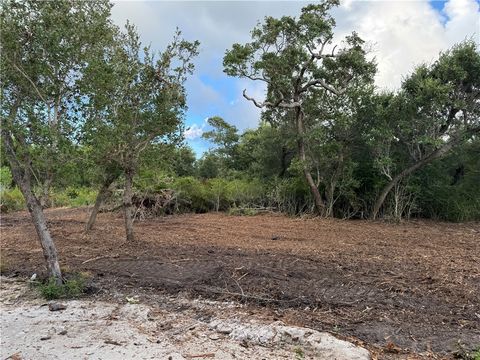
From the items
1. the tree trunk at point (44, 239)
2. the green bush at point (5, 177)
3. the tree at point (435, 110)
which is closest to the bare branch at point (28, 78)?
the tree trunk at point (44, 239)

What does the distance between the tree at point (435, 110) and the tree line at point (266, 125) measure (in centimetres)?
4

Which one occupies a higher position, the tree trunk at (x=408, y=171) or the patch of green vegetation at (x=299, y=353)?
the tree trunk at (x=408, y=171)

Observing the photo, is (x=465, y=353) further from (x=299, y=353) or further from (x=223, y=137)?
(x=223, y=137)

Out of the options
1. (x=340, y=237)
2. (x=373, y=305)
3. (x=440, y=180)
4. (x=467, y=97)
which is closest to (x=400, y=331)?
(x=373, y=305)

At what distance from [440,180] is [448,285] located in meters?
8.99

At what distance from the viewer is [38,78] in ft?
18.0

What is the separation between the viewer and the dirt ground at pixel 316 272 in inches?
169

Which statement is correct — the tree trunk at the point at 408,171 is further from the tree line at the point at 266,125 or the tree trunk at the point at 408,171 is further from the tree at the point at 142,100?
the tree at the point at 142,100

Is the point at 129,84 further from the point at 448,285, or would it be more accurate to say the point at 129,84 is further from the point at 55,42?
the point at 448,285

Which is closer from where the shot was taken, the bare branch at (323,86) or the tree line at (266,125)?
the tree line at (266,125)

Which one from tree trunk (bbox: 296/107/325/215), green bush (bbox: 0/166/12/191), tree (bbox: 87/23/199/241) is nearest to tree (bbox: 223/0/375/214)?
tree trunk (bbox: 296/107/325/215)

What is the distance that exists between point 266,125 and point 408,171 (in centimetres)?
654

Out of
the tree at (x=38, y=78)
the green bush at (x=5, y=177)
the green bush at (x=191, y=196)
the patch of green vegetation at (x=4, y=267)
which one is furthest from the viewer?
the green bush at (x=5, y=177)

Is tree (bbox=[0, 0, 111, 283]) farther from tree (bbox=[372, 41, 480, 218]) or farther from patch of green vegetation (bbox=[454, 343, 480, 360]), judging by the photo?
tree (bbox=[372, 41, 480, 218])
